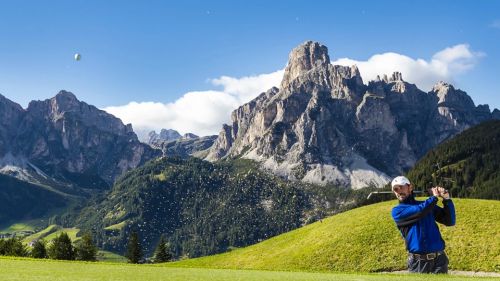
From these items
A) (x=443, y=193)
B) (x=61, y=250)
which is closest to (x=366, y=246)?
(x=443, y=193)

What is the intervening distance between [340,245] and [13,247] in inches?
2450

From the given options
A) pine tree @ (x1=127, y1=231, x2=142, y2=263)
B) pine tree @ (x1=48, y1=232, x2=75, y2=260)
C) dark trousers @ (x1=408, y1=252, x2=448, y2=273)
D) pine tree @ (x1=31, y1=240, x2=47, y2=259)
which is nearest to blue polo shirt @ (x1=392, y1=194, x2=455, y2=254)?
dark trousers @ (x1=408, y1=252, x2=448, y2=273)

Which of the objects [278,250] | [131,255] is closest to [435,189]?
[278,250]

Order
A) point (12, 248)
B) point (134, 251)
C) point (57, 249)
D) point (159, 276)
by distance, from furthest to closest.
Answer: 1. point (134, 251)
2. point (57, 249)
3. point (12, 248)
4. point (159, 276)

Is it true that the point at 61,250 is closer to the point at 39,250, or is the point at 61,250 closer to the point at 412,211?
the point at 39,250

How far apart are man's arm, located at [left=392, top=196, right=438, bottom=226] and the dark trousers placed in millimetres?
1186

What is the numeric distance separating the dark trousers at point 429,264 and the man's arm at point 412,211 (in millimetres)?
1186

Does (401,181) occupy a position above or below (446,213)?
above

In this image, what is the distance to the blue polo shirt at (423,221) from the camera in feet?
40.2

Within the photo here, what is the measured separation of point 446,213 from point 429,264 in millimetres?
1541

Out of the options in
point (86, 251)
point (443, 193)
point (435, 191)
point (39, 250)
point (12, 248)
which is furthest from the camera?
point (86, 251)

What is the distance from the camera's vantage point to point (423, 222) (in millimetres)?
12430

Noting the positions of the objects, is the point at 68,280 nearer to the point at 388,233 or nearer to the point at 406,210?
the point at 406,210

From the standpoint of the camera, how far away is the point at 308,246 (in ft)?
204
